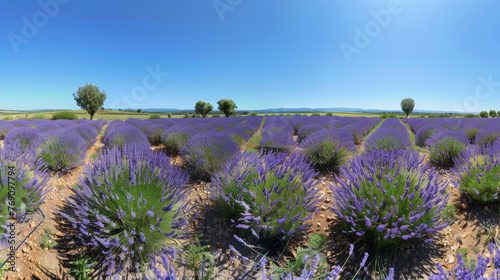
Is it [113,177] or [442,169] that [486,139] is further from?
[113,177]

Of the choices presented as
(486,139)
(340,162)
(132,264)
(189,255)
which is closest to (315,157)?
(340,162)

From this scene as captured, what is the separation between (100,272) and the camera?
6.86ft

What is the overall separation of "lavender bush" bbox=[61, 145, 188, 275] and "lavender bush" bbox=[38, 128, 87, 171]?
2.11 meters

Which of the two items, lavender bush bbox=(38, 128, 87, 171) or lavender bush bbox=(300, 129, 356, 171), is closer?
lavender bush bbox=(38, 128, 87, 171)

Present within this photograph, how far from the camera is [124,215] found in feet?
6.70

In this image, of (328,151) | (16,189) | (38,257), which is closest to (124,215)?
(38,257)

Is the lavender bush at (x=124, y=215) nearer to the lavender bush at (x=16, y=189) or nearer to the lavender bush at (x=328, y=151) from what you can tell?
the lavender bush at (x=16, y=189)

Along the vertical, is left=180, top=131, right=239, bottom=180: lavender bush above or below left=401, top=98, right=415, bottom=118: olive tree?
below

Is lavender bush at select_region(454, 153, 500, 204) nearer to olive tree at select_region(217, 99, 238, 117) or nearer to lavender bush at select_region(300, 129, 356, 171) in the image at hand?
lavender bush at select_region(300, 129, 356, 171)

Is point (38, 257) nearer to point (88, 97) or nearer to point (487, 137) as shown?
point (487, 137)

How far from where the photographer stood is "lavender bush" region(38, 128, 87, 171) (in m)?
3.77

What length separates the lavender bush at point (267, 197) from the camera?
7.49 ft

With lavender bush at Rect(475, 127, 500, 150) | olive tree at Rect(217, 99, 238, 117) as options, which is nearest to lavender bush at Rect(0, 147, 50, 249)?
lavender bush at Rect(475, 127, 500, 150)

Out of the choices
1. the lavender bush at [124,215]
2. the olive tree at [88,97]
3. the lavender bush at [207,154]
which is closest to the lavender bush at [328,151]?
the lavender bush at [207,154]
